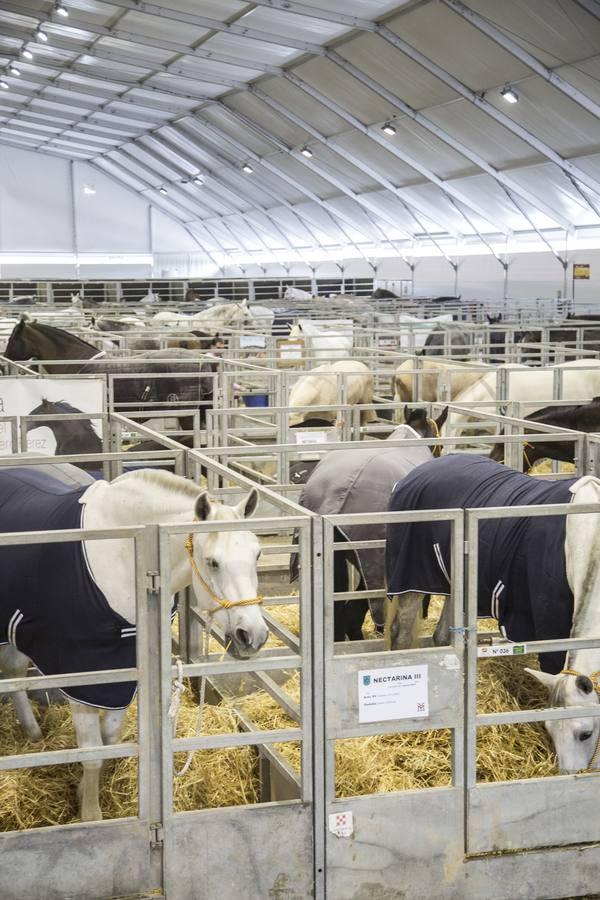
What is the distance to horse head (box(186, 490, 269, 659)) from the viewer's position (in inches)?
149

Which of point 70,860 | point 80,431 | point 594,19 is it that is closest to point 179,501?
point 70,860

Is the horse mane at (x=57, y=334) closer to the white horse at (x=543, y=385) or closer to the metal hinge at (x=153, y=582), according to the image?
the white horse at (x=543, y=385)

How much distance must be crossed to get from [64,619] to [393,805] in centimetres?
136

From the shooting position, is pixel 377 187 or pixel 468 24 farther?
pixel 377 187

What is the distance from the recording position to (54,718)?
5051mm

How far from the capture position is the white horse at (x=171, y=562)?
12.6 ft

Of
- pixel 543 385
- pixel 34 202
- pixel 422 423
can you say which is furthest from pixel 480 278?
pixel 422 423

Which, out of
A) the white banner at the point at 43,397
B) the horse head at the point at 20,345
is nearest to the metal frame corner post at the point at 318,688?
the white banner at the point at 43,397

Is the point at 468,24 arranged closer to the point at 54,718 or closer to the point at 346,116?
the point at 346,116

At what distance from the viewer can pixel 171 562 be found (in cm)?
417

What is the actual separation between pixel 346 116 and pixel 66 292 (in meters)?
7.50

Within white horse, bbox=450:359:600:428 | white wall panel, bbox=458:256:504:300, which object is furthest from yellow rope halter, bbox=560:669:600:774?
white wall panel, bbox=458:256:504:300

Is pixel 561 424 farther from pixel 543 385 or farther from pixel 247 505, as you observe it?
pixel 247 505

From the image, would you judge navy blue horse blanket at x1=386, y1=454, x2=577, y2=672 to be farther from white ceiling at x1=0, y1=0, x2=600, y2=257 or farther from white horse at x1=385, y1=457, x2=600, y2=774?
white ceiling at x1=0, y1=0, x2=600, y2=257
